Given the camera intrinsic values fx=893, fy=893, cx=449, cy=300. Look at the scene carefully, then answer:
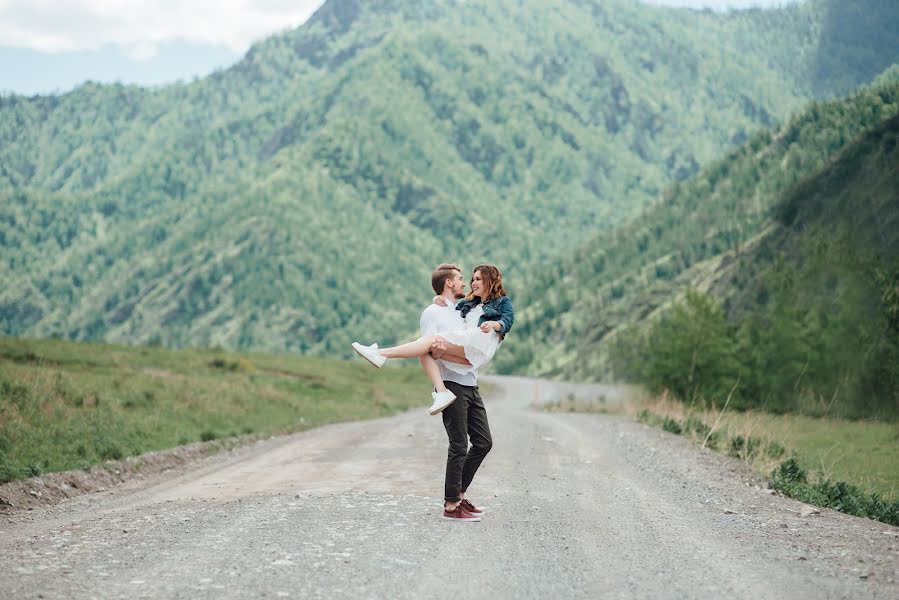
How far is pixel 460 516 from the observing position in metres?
10.4

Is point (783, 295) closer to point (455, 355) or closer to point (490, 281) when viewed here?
point (490, 281)

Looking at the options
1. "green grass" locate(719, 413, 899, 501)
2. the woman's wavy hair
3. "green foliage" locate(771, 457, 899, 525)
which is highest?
the woman's wavy hair

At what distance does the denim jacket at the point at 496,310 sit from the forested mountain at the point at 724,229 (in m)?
58.3

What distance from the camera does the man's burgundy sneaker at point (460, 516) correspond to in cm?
1039

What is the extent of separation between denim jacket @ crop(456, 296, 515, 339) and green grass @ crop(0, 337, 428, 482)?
27.3ft

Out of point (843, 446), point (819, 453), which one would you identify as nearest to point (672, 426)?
point (819, 453)

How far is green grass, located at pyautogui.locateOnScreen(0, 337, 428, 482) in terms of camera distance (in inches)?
691

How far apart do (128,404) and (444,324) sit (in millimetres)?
17205

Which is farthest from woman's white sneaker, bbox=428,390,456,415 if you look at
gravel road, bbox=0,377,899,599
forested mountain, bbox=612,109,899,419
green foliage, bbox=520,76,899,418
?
forested mountain, bbox=612,109,899,419

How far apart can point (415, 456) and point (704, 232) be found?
145m

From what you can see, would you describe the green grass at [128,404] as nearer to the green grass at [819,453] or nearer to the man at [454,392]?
the man at [454,392]

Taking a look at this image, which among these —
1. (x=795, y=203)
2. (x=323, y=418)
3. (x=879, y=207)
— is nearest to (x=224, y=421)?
(x=323, y=418)

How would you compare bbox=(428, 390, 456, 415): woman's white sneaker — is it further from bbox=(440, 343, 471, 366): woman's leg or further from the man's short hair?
the man's short hair

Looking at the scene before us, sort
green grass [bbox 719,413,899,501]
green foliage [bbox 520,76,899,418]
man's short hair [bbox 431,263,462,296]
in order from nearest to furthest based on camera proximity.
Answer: man's short hair [bbox 431,263,462,296] < green grass [bbox 719,413,899,501] < green foliage [bbox 520,76,899,418]
